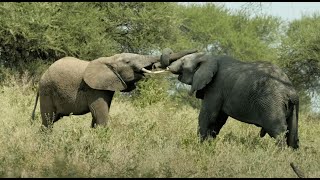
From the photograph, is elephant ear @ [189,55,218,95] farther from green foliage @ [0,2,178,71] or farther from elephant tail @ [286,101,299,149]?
green foliage @ [0,2,178,71]

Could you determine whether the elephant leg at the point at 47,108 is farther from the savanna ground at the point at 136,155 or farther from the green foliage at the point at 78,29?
the green foliage at the point at 78,29

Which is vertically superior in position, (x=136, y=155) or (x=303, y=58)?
(x=136, y=155)

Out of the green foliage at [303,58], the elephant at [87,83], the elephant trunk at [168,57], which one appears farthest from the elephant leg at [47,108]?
the green foliage at [303,58]

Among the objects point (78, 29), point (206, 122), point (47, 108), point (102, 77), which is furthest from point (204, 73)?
point (78, 29)

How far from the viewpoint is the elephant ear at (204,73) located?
436 inches

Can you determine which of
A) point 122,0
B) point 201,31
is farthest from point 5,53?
point 201,31

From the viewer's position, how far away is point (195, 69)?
11.6 meters

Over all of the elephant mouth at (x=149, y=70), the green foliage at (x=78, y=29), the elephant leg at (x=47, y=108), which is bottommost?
the green foliage at (x=78, y=29)

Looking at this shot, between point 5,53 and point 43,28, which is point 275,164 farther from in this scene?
point 5,53

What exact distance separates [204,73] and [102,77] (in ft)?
5.67

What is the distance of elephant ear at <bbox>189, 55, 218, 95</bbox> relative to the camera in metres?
11.1

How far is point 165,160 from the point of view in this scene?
8.38m

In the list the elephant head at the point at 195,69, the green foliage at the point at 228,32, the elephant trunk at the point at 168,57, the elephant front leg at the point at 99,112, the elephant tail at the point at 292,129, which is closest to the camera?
the elephant tail at the point at 292,129

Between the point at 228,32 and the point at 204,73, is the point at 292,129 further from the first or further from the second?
the point at 228,32
